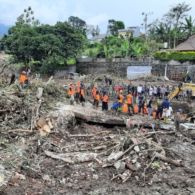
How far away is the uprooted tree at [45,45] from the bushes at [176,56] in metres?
7.64

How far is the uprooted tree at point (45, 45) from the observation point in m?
40.5

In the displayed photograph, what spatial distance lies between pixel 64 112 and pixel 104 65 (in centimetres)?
2557

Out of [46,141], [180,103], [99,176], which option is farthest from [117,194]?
[180,103]

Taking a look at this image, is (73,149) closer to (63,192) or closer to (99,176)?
(99,176)

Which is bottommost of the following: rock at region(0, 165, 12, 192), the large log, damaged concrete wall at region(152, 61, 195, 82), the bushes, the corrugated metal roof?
rock at region(0, 165, 12, 192)

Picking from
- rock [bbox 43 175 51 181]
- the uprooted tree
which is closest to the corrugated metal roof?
the uprooted tree

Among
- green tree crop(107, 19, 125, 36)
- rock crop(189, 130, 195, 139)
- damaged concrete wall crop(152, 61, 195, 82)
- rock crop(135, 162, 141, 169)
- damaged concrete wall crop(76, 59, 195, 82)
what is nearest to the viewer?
rock crop(135, 162, 141, 169)

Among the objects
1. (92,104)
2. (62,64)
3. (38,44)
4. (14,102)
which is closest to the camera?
(14,102)

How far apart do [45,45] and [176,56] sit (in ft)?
39.3

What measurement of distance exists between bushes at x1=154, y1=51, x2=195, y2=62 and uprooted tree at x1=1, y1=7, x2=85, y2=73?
7635mm

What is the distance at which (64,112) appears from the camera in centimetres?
1752

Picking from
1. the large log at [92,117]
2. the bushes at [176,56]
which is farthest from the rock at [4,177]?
the bushes at [176,56]

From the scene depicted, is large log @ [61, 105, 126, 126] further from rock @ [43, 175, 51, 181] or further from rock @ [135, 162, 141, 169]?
rock @ [43, 175, 51, 181]

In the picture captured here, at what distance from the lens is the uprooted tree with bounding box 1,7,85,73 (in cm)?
4047
